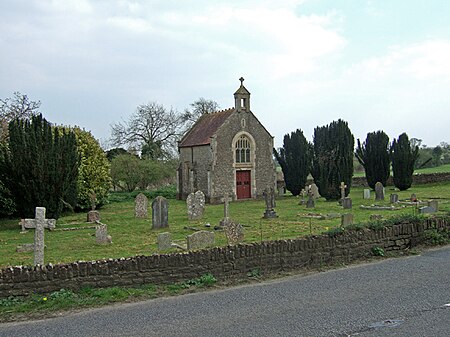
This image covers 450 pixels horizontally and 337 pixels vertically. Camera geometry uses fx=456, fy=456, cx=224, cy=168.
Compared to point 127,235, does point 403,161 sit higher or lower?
higher

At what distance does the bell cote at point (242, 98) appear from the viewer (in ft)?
109

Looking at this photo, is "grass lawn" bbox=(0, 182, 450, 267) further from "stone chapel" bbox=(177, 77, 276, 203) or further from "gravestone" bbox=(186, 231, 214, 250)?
"stone chapel" bbox=(177, 77, 276, 203)

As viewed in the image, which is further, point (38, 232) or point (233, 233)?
point (233, 233)

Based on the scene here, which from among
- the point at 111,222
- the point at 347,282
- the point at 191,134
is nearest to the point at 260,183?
the point at 191,134

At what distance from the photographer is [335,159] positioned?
90.1ft

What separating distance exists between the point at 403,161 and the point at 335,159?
1032cm

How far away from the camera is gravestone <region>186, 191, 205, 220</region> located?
20445 millimetres

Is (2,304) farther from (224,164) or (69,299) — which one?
(224,164)

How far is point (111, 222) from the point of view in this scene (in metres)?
20.5

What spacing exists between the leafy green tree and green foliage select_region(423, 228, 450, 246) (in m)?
23.1

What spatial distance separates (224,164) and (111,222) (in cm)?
1346

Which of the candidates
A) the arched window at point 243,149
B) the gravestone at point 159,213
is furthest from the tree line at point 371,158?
the gravestone at point 159,213

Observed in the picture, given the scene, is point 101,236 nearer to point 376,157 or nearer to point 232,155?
point 232,155

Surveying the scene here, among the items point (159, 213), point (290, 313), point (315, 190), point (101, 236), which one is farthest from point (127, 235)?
point (315, 190)
